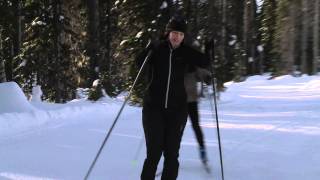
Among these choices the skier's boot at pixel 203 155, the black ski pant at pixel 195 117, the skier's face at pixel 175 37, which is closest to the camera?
the skier's face at pixel 175 37

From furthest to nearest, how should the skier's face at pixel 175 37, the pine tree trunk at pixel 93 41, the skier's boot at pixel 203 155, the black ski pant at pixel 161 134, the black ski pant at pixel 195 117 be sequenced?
the pine tree trunk at pixel 93 41 → the skier's boot at pixel 203 155 → the black ski pant at pixel 195 117 → the skier's face at pixel 175 37 → the black ski pant at pixel 161 134

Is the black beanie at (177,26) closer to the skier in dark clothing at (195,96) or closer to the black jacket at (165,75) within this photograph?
the black jacket at (165,75)

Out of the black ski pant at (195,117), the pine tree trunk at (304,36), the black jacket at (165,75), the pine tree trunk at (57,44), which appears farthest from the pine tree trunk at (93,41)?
the pine tree trunk at (304,36)

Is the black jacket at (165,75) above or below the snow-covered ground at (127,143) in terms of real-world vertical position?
above

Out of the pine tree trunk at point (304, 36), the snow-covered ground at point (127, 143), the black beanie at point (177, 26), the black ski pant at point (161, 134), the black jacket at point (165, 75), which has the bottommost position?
the snow-covered ground at point (127, 143)

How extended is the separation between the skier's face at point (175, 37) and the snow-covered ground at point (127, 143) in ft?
7.41

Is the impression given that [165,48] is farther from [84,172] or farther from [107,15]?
[107,15]

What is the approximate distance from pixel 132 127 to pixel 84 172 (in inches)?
186

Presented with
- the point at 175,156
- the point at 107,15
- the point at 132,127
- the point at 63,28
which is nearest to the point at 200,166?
the point at 175,156

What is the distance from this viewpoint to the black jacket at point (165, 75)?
5750mm

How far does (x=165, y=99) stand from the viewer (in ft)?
18.8

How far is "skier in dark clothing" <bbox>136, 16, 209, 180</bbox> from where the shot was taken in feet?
18.8

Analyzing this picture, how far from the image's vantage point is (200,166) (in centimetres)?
809

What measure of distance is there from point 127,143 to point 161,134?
461 cm
